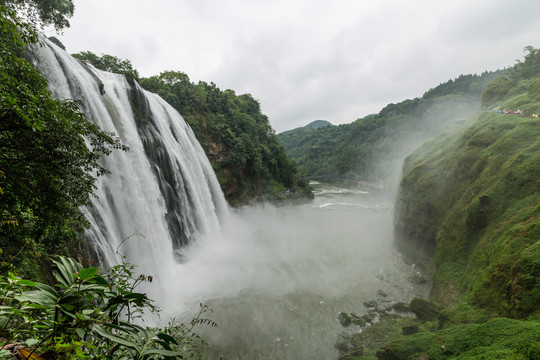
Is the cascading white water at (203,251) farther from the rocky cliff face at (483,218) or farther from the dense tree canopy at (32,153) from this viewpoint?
the dense tree canopy at (32,153)

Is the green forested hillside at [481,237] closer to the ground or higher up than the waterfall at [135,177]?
closer to the ground

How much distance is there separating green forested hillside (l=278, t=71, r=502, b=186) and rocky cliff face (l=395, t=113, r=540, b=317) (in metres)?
40.9

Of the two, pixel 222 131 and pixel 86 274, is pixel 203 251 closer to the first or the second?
pixel 86 274

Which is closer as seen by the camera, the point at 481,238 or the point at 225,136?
the point at 481,238

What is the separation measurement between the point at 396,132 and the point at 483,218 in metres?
80.7

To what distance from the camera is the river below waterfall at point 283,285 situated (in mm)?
9461

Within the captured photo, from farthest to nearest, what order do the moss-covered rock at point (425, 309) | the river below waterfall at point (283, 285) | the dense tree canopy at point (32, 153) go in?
the moss-covered rock at point (425, 309) < the river below waterfall at point (283, 285) < the dense tree canopy at point (32, 153)

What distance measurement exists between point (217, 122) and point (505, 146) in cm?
2822

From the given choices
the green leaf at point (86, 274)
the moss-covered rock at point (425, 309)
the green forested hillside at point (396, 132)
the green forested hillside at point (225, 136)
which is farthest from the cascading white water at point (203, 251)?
the green forested hillside at point (396, 132)

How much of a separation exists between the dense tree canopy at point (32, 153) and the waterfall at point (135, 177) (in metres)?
4.25

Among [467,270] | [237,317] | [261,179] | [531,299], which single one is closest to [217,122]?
[261,179]

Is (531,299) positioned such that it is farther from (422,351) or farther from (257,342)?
(257,342)

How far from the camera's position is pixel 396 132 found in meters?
82.1

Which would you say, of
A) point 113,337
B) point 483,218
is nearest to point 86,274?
point 113,337
